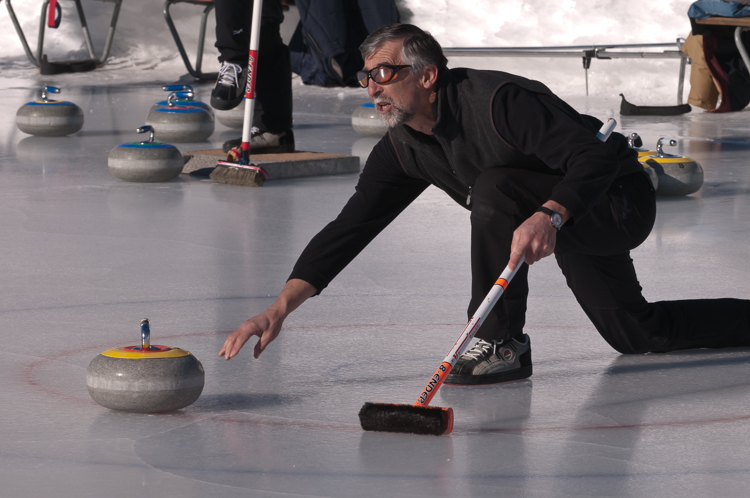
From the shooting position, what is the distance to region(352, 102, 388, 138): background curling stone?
8.20 m

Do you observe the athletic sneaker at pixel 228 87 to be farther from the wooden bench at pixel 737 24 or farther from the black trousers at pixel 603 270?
the wooden bench at pixel 737 24

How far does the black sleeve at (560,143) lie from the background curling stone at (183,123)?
5.38 m

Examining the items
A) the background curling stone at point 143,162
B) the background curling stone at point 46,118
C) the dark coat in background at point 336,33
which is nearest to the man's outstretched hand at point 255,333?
the background curling stone at point 143,162

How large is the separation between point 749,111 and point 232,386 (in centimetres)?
878

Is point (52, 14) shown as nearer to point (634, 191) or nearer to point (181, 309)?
point (181, 309)

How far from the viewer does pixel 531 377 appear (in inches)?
109

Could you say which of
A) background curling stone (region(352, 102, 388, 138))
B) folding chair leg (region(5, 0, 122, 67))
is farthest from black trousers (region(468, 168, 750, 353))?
folding chair leg (region(5, 0, 122, 67))

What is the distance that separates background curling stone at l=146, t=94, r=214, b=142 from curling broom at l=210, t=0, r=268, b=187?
1683 millimetres

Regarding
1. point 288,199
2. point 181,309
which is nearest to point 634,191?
point 181,309

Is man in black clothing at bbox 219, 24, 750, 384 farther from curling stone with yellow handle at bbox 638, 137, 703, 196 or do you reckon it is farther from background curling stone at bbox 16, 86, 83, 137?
background curling stone at bbox 16, 86, 83, 137

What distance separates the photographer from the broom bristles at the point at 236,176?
5902 millimetres

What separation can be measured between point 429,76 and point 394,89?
9cm

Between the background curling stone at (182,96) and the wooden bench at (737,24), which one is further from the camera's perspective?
the wooden bench at (737,24)

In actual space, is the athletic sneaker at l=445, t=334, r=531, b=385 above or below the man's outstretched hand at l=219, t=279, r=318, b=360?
below
